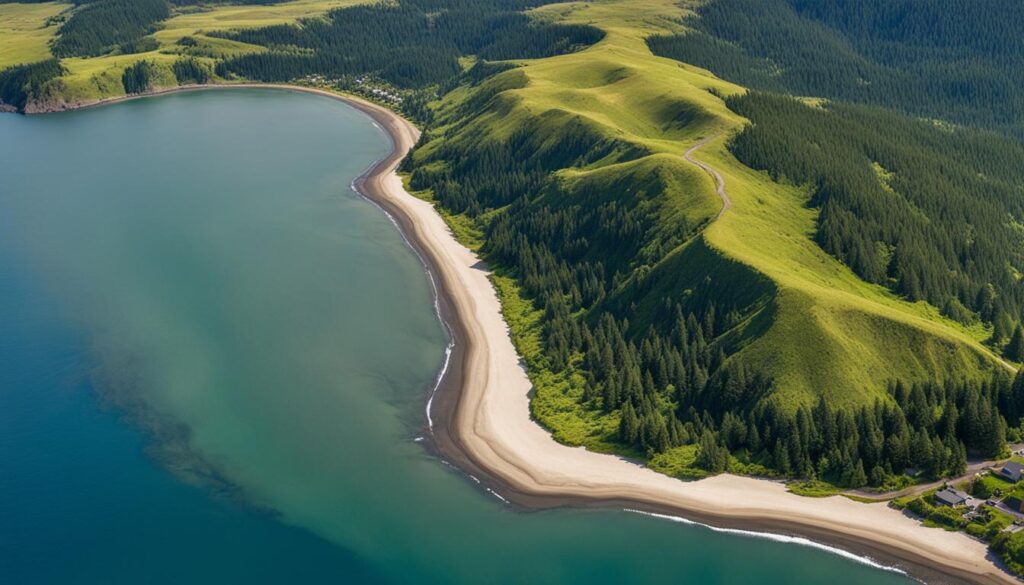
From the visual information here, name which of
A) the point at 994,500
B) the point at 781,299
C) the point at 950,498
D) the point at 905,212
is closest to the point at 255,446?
the point at 781,299

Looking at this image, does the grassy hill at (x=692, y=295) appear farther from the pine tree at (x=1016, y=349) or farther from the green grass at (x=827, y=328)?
the pine tree at (x=1016, y=349)

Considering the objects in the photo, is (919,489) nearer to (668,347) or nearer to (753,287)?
(753,287)

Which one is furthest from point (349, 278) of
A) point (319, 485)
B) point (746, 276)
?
point (746, 276)

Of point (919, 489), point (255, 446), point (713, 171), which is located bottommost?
point (919, 489)

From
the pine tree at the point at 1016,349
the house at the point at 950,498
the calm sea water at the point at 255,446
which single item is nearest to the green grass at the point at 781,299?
the pine tree at the point at 1016,349

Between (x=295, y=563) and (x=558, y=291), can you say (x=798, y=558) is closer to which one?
(x=295, y=563)

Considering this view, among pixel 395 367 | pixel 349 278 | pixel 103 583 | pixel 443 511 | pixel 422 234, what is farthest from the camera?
pixel 422 234
